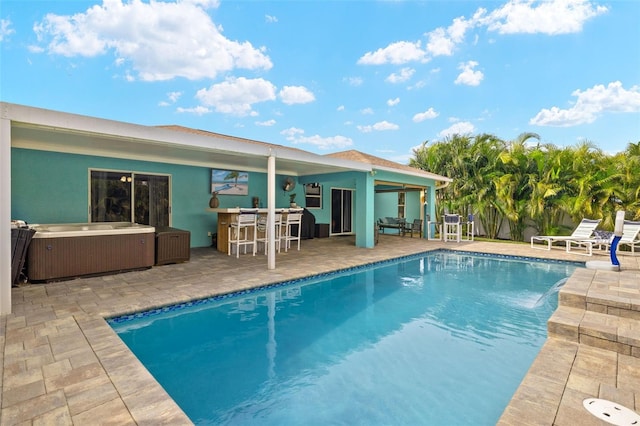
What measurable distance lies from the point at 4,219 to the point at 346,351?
14.6 ft

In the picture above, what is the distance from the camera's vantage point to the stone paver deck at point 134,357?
87.0 inches

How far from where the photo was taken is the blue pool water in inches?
104

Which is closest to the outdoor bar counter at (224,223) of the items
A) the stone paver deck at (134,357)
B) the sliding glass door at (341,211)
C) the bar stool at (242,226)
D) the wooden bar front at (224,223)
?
the wooden bar front at (224,223)

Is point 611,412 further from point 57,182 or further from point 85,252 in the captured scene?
point 57,182

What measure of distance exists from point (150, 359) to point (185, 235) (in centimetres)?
426

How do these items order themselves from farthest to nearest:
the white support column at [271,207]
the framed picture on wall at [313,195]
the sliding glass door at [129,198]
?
the framed picture on wall at [313,195]
the sliding glass door at [129,198]
the white support column at [271,207]

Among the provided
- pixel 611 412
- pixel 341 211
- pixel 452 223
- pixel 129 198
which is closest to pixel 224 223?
pixel 129 198

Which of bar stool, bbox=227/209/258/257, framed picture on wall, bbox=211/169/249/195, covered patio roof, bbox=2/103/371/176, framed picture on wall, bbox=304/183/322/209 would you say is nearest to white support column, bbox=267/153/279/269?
covered patio roof, bbox=2/103/371/176

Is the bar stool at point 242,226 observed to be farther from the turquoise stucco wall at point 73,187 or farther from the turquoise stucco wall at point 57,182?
the turquoise stucco wall at point 57,182

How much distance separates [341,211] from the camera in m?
14.6

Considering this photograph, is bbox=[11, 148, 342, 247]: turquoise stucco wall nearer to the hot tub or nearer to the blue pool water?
the hot tub

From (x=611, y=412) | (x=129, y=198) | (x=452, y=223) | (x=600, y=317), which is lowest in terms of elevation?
(x=611, y=412)

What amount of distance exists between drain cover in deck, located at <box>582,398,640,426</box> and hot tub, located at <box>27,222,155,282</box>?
694 cm

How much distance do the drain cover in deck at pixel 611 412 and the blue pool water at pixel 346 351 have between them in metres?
0.61
